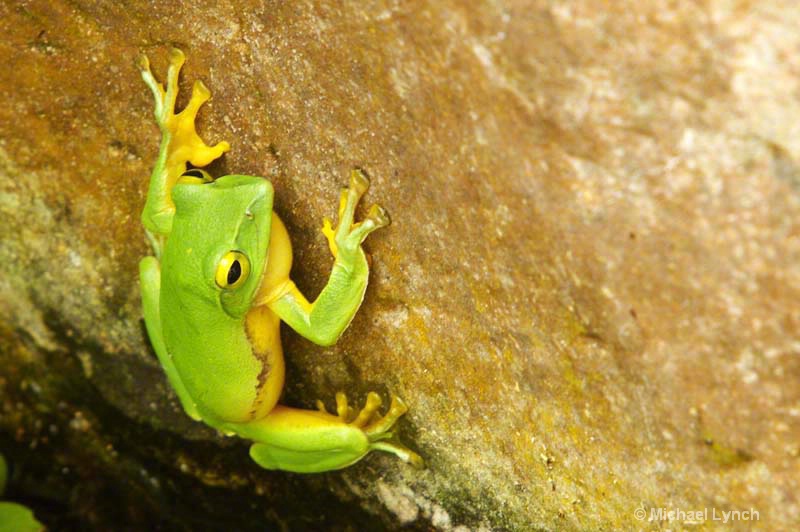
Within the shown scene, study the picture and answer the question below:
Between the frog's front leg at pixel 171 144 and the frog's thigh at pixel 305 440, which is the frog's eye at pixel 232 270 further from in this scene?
the frog's thigh at pixel 305 440

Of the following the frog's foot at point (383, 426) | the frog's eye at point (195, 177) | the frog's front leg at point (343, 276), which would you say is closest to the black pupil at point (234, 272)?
the frog's front leg at point (343, 276)

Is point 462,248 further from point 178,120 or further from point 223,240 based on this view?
point 178,120

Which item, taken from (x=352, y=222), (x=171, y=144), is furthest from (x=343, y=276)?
(x=171, y=144)

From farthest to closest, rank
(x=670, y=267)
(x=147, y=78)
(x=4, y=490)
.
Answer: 1. (x=4, y=490)
2. (x=670, y=267)
3. (x=147, y=78)

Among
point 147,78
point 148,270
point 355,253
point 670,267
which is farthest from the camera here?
point 670,267

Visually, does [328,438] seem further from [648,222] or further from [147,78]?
[648,222]

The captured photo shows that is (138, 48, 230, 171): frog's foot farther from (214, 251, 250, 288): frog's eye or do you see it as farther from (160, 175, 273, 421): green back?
(214, 251, 250, 288): frog's eye

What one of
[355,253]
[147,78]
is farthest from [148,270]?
[355,253]
